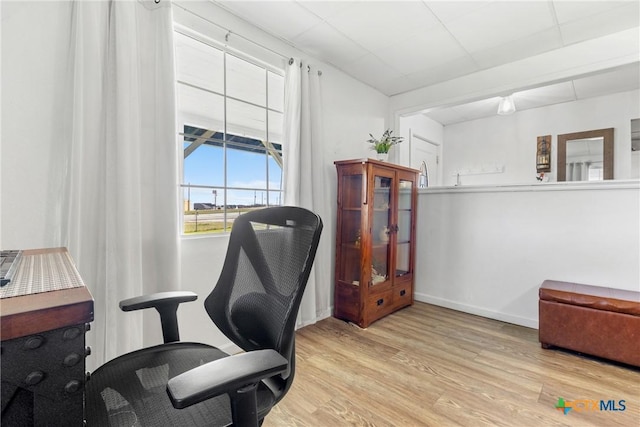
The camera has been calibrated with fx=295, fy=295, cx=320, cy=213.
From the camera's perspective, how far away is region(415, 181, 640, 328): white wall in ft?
7.97

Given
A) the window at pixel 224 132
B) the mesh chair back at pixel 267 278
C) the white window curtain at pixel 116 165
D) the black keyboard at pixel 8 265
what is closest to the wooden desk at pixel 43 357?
the black keyboard at pixel 8 265

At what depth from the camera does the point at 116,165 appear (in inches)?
61.5

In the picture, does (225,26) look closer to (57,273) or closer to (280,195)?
(280,195)

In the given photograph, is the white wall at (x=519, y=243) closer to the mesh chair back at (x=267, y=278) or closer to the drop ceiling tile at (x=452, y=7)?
the drop ceiling tile at (x=452, y=7)

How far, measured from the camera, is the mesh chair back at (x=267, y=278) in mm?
941

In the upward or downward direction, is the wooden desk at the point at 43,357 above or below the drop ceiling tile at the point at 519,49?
below

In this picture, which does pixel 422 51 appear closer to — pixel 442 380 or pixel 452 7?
pixel 452 7

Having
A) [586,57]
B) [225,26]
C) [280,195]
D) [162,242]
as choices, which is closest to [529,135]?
[586,57]

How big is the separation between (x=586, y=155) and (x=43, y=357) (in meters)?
4.94

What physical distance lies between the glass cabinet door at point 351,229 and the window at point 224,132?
70 cm

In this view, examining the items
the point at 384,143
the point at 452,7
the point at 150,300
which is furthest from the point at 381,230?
the point at 150,300

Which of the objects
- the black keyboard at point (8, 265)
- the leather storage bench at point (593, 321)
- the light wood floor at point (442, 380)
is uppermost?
the black keyboard at point (8, 265)

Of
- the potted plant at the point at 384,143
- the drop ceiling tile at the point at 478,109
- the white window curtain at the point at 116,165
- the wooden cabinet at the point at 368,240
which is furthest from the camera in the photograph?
the drop ceiling tile at the point at 478,109

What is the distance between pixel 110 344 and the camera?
60.1 inches
